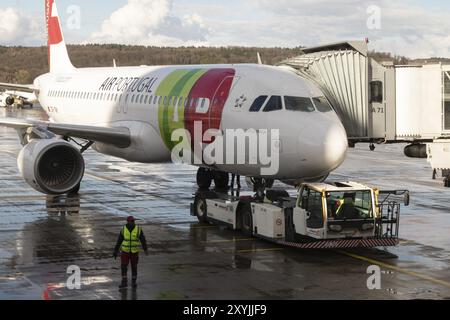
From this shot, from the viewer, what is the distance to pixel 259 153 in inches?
814

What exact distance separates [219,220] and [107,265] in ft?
18.0

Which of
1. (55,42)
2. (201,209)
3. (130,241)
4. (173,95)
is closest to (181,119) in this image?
(173,95)

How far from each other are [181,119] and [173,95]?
5.00 feet

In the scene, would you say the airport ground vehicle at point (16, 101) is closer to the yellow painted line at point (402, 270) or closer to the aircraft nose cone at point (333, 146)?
the aircraft nose cone at point (333, 146)

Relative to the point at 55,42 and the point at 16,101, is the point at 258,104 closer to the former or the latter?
the point at 55,42

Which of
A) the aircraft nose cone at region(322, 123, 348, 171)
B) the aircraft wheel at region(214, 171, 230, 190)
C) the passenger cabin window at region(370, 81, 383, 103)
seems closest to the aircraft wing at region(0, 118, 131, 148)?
the aircraft wheel at region(214, 171, 230, 190)

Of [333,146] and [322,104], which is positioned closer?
[333,146]

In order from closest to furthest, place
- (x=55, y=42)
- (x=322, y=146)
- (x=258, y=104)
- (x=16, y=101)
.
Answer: (x=322, y=146) → (x=258, y=104) → (x=55, y=42) → (x=16, y=101)

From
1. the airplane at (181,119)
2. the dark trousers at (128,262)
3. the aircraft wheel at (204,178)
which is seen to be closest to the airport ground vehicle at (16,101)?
the airplane at (181,119)

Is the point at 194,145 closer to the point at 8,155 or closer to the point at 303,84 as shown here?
the point at 303,84

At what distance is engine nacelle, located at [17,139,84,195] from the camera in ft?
81.9

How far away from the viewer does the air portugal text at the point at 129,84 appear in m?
28.1

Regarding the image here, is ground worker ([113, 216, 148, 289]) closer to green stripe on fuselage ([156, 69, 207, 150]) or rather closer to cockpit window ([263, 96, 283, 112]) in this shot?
cockpit window ([263, 96, 283, 112])

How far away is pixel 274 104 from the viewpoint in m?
20.9
